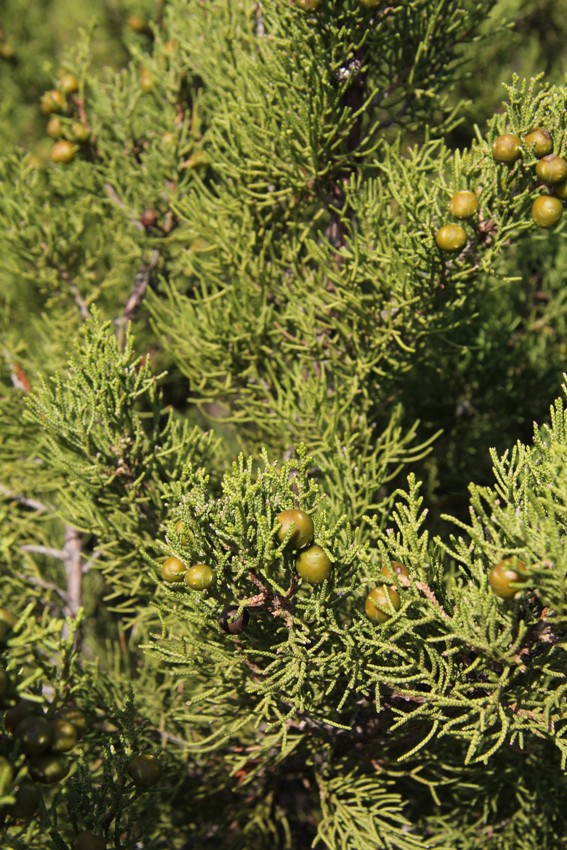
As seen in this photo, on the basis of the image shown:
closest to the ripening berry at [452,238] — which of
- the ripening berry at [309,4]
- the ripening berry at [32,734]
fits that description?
the ripening berry at [309,4]

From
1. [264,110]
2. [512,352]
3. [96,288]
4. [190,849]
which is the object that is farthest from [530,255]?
[190,849]

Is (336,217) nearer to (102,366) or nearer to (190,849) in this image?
(102,366)

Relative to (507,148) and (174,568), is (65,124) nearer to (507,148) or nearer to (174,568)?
(507,148)

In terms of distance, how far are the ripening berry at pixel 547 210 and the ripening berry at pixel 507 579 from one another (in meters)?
0.59

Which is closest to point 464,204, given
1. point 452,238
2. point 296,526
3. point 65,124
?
point 452,238

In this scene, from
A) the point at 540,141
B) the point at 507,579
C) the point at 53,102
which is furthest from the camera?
the point at 53,102

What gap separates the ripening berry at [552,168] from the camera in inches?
47.1

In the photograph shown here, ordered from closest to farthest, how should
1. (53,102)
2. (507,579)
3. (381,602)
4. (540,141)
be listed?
(507,579)
(381,602)
(540,141)
(53,102)

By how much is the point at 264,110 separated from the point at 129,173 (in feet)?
1.74

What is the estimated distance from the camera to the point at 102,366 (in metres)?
1.24

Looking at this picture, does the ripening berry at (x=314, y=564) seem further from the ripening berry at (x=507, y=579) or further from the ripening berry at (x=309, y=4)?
the ripening berry at (x=309, y=4)

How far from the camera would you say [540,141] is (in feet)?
3.91

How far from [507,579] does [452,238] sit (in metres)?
0.59

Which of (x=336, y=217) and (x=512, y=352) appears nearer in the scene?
(x=336, y=217)
